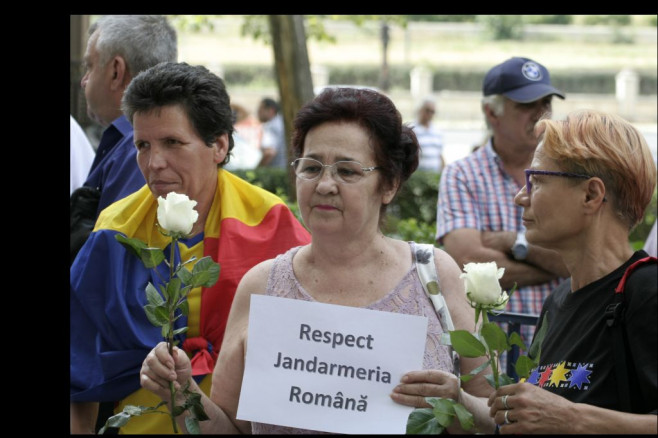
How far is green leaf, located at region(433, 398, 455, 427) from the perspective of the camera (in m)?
2.36

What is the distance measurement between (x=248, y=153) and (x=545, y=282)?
1241 cm

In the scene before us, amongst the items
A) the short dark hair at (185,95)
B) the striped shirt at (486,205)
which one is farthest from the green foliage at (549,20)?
the short dark hair at (185,95)

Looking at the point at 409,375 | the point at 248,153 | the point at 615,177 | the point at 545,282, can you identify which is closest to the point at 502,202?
the point at 545,282

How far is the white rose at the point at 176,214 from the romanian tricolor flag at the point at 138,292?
73cm

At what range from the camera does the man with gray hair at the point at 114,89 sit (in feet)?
12.3

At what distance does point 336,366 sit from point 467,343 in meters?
0.42

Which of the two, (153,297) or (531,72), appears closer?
(153,297)

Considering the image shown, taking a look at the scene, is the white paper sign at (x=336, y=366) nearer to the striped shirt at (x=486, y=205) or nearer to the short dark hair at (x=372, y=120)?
the short dark hair at (x=372, y=120)

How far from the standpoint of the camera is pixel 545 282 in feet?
14.9

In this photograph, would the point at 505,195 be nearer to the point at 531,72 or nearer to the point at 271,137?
the point at 531,72

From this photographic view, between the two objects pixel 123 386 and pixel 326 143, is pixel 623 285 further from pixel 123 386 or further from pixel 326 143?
pixel 123 386

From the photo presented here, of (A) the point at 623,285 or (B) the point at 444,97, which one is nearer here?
(A) the point at 623,285

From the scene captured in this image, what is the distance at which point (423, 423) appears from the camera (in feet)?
8.00

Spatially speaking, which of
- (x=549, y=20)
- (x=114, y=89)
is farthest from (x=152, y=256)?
(x=549, y=20)
